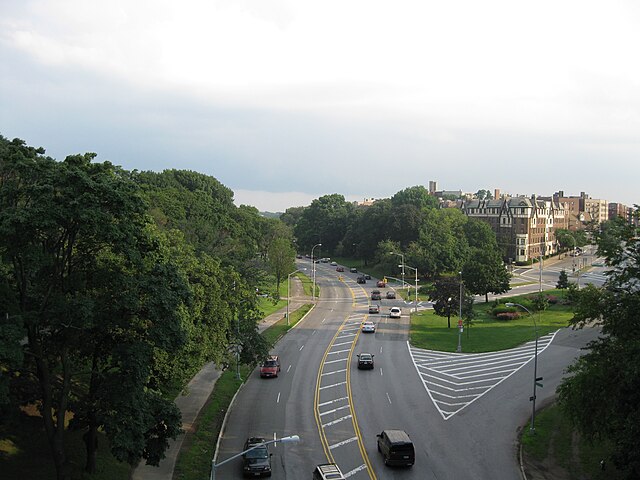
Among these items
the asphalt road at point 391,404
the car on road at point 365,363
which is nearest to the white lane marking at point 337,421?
the asphalt road at point 391,404

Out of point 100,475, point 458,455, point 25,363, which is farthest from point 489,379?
point 25,363

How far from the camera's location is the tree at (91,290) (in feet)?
63.9

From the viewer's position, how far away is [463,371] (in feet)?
142

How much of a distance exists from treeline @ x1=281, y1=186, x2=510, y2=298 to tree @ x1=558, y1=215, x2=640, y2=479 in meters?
34.7

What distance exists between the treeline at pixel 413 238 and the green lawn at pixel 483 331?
431cm

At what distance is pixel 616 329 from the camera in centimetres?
2416

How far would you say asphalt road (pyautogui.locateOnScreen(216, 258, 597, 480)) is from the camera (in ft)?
87.3

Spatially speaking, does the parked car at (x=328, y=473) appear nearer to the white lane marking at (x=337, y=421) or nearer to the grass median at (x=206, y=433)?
the grass median at (x=206, y=433)

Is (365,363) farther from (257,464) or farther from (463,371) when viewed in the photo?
(257,464)

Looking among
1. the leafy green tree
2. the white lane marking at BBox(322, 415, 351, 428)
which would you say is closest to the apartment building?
the leafy green tree

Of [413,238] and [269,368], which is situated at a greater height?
[413,238]

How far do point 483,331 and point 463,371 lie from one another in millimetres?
16310

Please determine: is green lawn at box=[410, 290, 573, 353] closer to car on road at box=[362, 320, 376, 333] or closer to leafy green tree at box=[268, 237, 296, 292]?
car on road at box=[362, 320, 376, 333]

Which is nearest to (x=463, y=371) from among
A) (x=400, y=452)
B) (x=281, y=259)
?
(x=400, y=452)
